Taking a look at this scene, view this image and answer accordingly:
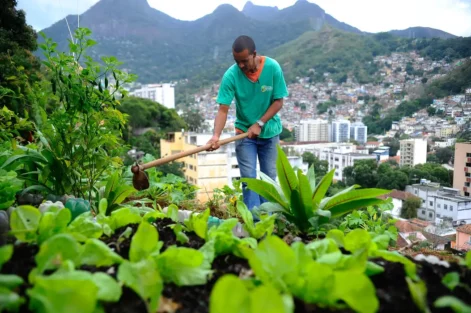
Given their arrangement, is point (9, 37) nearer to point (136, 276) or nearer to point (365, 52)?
point (136, 276)

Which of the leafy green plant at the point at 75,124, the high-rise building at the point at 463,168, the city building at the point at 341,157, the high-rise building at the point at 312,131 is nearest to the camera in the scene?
the leafy green plant at the point at 75,124

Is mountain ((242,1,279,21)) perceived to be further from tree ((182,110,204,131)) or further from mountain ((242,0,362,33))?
tree ((182,110,204,131))

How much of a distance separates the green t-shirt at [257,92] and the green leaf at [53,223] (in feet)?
6.02

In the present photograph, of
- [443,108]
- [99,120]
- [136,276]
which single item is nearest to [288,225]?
[136,276]

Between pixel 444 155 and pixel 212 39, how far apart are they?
42.4 m

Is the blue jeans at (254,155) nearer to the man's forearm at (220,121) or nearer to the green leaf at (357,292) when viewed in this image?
the man's forearm at (220,121)

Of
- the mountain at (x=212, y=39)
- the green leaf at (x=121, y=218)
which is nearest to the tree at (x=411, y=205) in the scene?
the green leaf at (x=121, y=218)

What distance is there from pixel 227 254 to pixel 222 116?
178 cm

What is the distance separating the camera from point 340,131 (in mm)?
24984

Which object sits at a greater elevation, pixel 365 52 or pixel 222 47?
pixel 222 47

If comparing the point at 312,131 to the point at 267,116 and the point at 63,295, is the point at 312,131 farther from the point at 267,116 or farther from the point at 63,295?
the point at 63,295

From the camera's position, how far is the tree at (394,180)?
9586 mm

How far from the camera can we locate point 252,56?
246 centimetres

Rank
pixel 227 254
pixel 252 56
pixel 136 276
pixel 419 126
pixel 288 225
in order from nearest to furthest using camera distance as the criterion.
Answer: pixel 136 276 < pixel 227 254 < pixel 288 225 < pixel 252 56 < pixel 419 126
